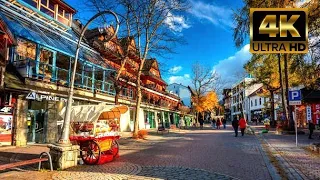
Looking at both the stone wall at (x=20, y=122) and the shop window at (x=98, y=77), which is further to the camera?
the shop window at (x=98, y=77)

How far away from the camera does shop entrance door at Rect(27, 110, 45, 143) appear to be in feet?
62.2

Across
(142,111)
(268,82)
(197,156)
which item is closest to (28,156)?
(197,156)

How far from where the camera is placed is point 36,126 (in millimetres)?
19484

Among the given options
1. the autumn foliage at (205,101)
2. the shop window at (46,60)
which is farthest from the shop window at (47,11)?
the autumn foliage at (205,101)

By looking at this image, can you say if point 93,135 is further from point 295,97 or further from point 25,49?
point 25,49

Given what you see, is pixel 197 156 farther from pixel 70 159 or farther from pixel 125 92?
pixel 125 92

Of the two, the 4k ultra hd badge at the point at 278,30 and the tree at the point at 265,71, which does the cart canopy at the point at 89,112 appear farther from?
the tree at the point at 265,71

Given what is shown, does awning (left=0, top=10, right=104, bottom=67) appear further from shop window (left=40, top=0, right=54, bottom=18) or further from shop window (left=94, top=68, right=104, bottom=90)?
shop window (left=40, top=0, right=54, bottom=18)

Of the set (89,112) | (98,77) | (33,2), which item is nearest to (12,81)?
(89,112)

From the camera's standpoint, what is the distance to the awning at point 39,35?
17.7 metres

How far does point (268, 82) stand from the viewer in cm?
4112

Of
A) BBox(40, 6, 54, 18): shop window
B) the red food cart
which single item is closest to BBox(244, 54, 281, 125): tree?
BBox(40, 6, 54, 18): shop window

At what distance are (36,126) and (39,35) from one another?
575 cm

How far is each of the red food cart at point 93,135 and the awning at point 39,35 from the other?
282 inches
